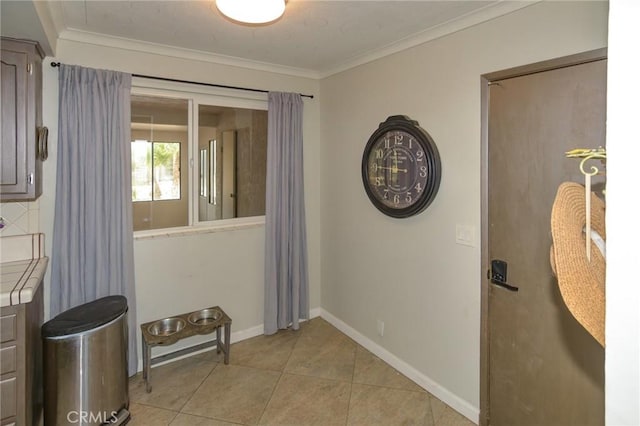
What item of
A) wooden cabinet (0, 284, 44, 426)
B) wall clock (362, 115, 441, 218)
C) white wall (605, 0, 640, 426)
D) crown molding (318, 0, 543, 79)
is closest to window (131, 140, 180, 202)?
wooden cabinet (0, 284, 44, 426)

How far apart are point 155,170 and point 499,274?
105 inches

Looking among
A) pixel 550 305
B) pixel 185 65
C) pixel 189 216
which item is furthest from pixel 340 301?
pixel 185 65

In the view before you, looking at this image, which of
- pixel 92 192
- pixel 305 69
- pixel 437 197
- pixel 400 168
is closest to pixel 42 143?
pixel 92 192

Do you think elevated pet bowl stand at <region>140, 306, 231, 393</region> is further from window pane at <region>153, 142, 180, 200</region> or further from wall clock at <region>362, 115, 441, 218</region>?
wall clock at <region>362, 115, 441, 218</region>

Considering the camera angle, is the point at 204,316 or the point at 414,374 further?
the point at 204,316

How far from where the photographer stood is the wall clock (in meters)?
2.42

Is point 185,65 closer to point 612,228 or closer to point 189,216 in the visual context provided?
point 189,216

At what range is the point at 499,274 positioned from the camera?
6.89 ft

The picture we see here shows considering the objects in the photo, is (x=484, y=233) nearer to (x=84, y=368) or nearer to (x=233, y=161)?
(x=233, y=161)

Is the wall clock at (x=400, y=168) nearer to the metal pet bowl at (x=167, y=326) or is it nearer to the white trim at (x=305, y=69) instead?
the white trim at (x=305, y=69)

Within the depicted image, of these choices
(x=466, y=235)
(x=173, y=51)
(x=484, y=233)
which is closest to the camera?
(x=484, y=233)

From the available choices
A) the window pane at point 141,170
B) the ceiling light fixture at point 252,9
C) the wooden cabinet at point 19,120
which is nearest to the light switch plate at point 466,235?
the ceiling light fixture at point 252,9

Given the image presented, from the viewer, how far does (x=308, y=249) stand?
3.68 metres

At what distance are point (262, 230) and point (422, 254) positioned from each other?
5.00 feet
